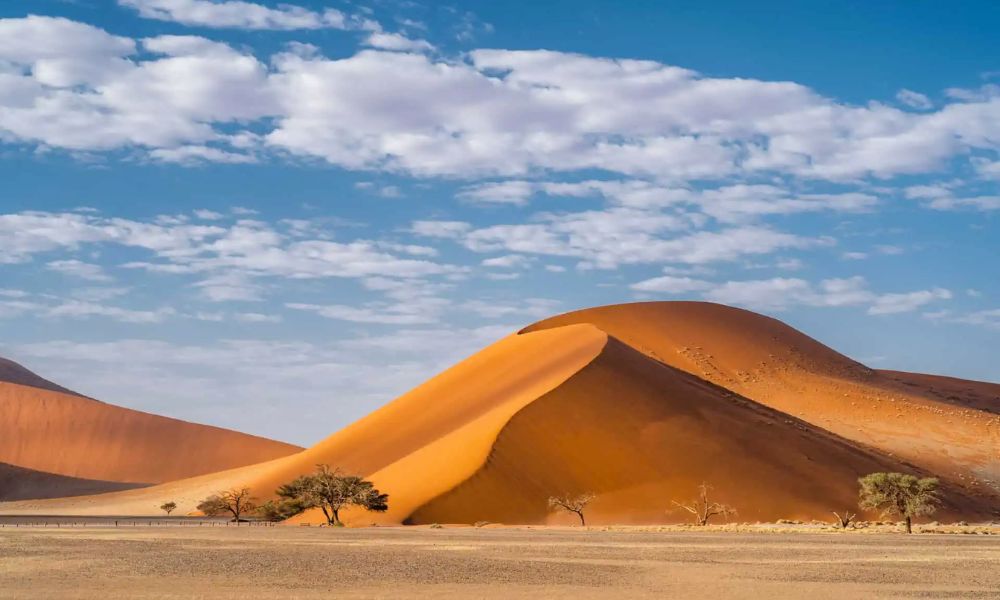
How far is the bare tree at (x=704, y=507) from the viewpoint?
63.3 metres

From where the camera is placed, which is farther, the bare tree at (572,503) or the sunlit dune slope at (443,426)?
the sunlit dune slope at (443,426)

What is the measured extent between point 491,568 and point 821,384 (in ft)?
255

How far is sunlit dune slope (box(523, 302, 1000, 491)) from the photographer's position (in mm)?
87688

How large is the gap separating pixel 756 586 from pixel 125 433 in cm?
14055

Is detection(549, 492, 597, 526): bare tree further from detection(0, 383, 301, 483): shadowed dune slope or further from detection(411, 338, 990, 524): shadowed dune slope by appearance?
detection(0, 383, 301, 483): shadowed dune slope

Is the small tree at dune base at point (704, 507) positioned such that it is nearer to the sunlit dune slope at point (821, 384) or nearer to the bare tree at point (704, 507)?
the bare tree at point (704, 507)

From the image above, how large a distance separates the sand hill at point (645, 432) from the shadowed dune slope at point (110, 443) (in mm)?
34360

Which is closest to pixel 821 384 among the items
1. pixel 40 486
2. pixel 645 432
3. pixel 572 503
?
pixel 645 432

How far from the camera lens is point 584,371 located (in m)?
78.8

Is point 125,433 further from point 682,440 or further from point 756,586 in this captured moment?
point 756,586

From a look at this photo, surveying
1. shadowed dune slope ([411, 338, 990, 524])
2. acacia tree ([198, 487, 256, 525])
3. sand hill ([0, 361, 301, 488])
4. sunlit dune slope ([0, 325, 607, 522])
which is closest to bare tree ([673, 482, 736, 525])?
shadowed dune slope ([411, 338, 990, 524])

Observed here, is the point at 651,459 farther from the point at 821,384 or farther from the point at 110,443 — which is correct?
the point at 110,443

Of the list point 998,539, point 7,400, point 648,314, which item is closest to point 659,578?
point 998,539

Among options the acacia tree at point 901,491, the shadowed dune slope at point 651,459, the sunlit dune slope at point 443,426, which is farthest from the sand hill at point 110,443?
the acacia tree at point 901,491
